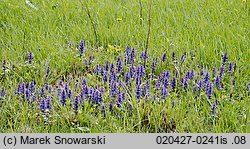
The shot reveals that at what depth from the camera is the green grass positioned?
3076 mm

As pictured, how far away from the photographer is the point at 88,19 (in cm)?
486

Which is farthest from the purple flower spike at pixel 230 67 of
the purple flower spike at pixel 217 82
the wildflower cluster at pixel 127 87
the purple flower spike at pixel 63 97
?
the purple flower spike at pixel 63 97

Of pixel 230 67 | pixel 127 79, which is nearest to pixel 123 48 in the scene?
pixel 127 79

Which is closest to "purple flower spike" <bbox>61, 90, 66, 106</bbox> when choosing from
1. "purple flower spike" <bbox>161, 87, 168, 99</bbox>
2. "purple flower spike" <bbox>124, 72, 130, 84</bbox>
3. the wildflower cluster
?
the wildflower cluster

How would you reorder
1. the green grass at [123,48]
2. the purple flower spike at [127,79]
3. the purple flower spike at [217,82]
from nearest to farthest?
the green grass at [123,48]
the purple flower spike at [217,82]
the purple flower spike at [127,79]

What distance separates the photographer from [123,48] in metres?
4.23

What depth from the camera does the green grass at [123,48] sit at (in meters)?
3.08

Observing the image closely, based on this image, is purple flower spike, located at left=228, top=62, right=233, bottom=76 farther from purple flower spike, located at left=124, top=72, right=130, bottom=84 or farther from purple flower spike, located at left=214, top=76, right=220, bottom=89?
purple flower spike, located at left=124, top=72, right=130, bottom=84

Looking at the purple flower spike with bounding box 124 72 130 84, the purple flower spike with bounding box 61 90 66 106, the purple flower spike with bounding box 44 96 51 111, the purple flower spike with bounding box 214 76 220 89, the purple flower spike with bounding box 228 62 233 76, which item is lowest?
the purple flower spike with bounding box 44 96 51 111

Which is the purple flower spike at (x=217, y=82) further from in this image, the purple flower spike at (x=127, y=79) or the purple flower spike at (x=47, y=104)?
the purple flower spike at (x=47, y=104)

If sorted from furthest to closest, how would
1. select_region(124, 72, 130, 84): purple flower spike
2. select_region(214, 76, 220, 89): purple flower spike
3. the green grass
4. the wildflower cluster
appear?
select_region(124, 72, 130, 84): purple flower spike → select_region(214, 76, 220, 89): purple flower spike → the wildflower cluster → the green grass

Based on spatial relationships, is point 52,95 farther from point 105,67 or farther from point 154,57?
point 154,57

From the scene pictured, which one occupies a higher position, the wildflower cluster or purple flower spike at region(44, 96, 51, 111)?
the wildflower cluster

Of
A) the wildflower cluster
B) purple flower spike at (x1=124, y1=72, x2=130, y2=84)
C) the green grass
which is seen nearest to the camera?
the green grass
